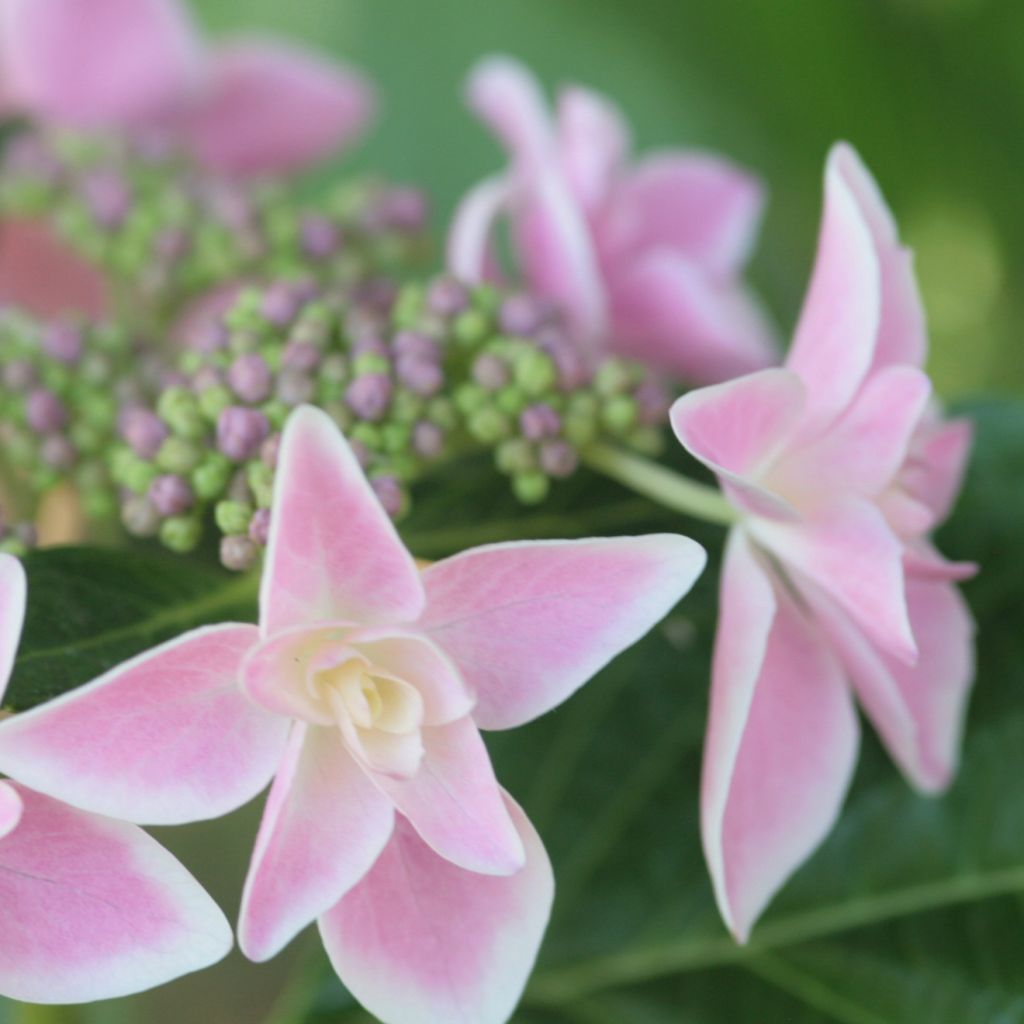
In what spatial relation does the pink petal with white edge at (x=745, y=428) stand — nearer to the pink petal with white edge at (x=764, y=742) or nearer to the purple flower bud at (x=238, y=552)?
the pink petal with white edge at (x=764, y=742)

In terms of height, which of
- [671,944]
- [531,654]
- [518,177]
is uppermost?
[518,177]

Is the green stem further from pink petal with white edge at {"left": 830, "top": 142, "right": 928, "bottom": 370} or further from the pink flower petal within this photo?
the pink flower petal

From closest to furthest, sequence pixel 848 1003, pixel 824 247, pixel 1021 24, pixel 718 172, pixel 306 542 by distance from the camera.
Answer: pixel 306 542
pixel 824 247
pixel 848 1003
pixel 718 172
pixel 1021 24

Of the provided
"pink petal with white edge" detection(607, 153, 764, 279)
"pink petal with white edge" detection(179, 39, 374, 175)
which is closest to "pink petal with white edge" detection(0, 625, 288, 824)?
"pink petal with white edge" detection(607, 153, 764, 279)

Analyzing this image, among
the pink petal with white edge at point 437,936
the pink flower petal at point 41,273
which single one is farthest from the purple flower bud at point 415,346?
the pink flower petal at point 41,273

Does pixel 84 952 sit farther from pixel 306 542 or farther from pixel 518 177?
pixel 518 177

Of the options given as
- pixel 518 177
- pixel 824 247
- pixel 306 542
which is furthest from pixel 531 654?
pixel 518 177
